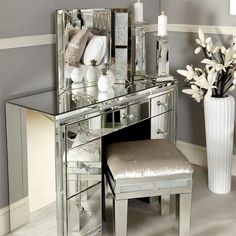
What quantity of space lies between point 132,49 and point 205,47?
467 millimetres

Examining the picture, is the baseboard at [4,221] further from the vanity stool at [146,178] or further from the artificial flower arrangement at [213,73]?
the artificial flower arrangement at [213,73]

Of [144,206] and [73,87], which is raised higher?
[73,87]

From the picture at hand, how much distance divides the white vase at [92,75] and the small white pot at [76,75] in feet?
0.15

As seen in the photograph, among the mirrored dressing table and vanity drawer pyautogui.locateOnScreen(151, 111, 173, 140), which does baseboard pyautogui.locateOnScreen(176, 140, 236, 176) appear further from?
the mirrored dressing table

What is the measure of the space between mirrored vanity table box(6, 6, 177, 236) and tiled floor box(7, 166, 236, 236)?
0.02 meters

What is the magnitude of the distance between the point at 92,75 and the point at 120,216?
31.6 inches

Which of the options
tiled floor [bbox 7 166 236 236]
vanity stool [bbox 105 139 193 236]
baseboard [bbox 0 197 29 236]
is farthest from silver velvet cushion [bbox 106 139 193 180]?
baseboard [bbox 0 197 29 236]

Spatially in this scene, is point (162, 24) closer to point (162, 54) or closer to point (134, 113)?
point (162, 54)

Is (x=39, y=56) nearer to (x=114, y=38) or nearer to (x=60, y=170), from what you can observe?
(x=114, y=38)

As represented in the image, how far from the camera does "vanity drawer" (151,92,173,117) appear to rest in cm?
259

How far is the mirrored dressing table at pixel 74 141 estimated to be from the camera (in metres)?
2.08

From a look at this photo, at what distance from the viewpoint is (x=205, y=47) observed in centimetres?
290

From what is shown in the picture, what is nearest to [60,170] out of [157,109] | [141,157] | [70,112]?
[70,112]

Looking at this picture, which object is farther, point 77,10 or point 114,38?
point 114,38
